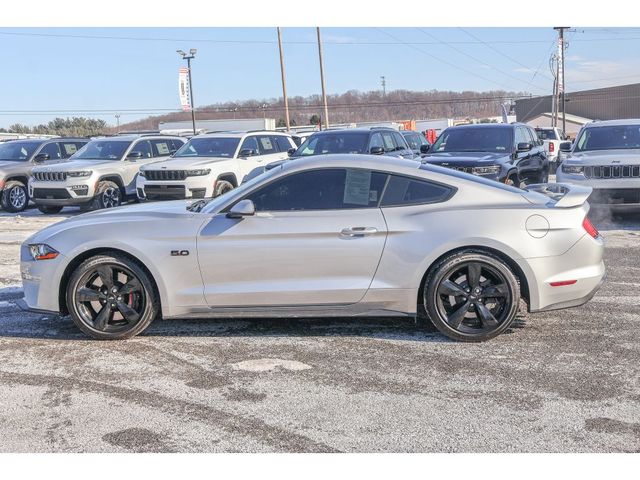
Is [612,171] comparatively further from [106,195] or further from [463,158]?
[106,195]

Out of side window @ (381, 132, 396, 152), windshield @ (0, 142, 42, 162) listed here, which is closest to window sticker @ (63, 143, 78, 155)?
windshield @ (0, 142, 42, 162)

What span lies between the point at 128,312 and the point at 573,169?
836 centimetres

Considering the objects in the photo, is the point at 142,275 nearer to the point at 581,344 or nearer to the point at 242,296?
the point at 242,296

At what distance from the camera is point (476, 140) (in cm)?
1324

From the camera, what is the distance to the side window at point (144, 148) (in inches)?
659

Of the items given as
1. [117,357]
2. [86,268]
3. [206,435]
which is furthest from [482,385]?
[86,268]

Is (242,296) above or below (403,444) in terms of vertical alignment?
above

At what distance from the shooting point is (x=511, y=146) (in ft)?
42.4

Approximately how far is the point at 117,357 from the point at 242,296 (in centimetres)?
108

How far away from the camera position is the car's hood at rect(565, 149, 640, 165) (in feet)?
36.3

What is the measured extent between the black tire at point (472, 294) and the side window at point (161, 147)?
509 inches

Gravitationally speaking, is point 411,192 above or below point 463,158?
below

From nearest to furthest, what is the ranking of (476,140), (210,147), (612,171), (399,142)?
(612,171) < (476,140) < (210,147) < (399,142)

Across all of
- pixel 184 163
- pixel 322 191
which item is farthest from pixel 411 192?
pixel 184 163
